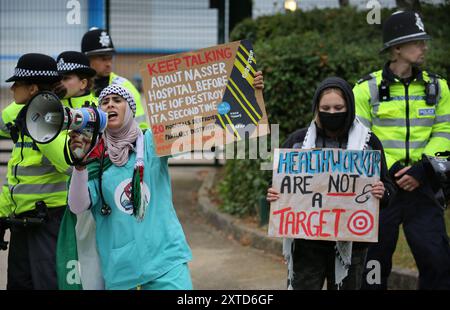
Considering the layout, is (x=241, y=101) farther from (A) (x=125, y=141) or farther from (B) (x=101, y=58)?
(B) (x=101, y=58)

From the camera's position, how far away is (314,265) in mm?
5289

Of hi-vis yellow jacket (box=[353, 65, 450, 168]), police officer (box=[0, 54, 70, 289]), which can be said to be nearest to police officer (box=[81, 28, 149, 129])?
police officer (box=[0, 54, 70, 289])

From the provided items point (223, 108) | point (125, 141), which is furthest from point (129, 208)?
point (223, 108)

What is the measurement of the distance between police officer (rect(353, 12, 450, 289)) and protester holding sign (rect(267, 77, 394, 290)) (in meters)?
0.72

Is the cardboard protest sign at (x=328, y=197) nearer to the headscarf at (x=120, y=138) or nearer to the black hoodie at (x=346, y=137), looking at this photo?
the black hoodie at (x=346, y=137)

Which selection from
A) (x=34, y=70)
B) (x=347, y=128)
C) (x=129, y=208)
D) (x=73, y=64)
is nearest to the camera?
(x=129, y=208)

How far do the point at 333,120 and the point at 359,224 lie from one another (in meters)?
0.60

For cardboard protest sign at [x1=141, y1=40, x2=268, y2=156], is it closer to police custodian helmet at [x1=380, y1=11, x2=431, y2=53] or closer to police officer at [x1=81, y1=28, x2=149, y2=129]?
police custodian helmet at [x1=380, y1=11, x2=431, y2=53]

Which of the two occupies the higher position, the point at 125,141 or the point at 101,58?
the point at 101,58

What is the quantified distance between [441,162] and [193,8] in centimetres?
822

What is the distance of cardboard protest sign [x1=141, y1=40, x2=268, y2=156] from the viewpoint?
16.7 feet

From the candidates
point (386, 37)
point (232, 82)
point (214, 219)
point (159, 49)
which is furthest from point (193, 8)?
point (232, 82)

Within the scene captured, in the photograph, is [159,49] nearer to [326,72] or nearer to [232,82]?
[326,72]

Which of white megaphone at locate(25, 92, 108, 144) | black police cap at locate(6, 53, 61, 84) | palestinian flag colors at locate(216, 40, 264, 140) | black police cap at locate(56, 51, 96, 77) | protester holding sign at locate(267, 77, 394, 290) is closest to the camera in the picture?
white megaphone at locate(25, 92, 108, 144)
